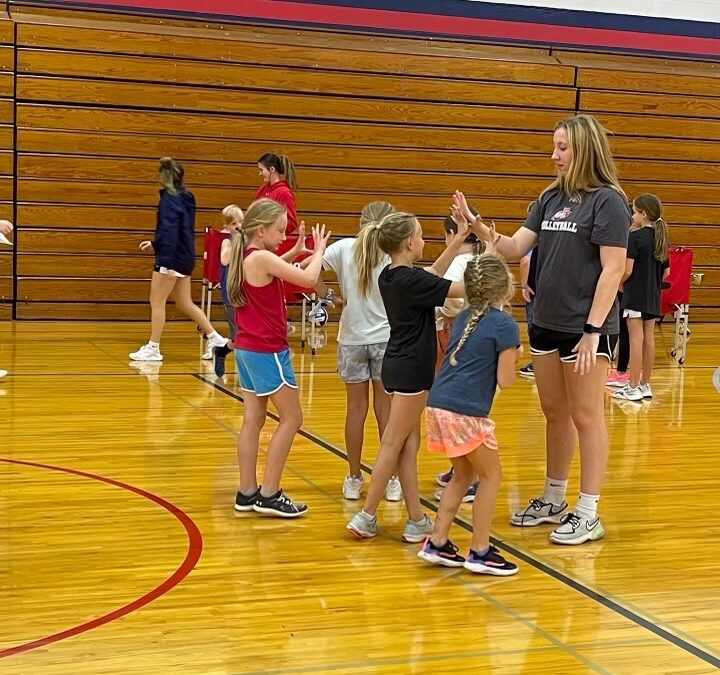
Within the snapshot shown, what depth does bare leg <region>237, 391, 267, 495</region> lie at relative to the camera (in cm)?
500

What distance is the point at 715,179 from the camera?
47.2 feet

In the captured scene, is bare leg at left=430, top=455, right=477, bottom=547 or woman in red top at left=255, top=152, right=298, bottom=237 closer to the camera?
bare leg at left=430, top=455, right=477, bottom=547

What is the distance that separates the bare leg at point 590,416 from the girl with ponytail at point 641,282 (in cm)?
387

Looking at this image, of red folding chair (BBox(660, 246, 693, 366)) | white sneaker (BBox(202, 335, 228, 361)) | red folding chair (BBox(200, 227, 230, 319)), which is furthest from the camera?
red folding chair (BBox(660, 246, 693, 366))

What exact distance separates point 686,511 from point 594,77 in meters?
9.18

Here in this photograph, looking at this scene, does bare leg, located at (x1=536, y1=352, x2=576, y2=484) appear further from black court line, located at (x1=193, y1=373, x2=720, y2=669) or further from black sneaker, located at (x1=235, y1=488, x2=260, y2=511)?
black sneaker, located at (x1=235, y1=488, x2=260, y2=511)

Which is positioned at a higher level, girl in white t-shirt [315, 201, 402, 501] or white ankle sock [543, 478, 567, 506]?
girl in white t-shirt [315, 201, 402, 501]

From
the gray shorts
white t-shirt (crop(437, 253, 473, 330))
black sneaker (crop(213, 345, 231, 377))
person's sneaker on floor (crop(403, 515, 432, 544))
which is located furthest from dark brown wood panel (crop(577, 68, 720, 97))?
person's sneaker on floor (crop(403, 515, 432, 544))

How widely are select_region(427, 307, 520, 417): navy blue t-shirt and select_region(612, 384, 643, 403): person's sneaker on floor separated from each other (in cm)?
440

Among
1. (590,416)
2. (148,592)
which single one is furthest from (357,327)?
(148,592)

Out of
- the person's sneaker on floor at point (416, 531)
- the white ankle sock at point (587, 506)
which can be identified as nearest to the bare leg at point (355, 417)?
the person's sneaker on floor at point (416, 531)

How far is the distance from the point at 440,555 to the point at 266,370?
45.5 inches

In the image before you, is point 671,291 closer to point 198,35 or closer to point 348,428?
point 198,35

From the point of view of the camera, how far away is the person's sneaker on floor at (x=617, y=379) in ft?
29.0
